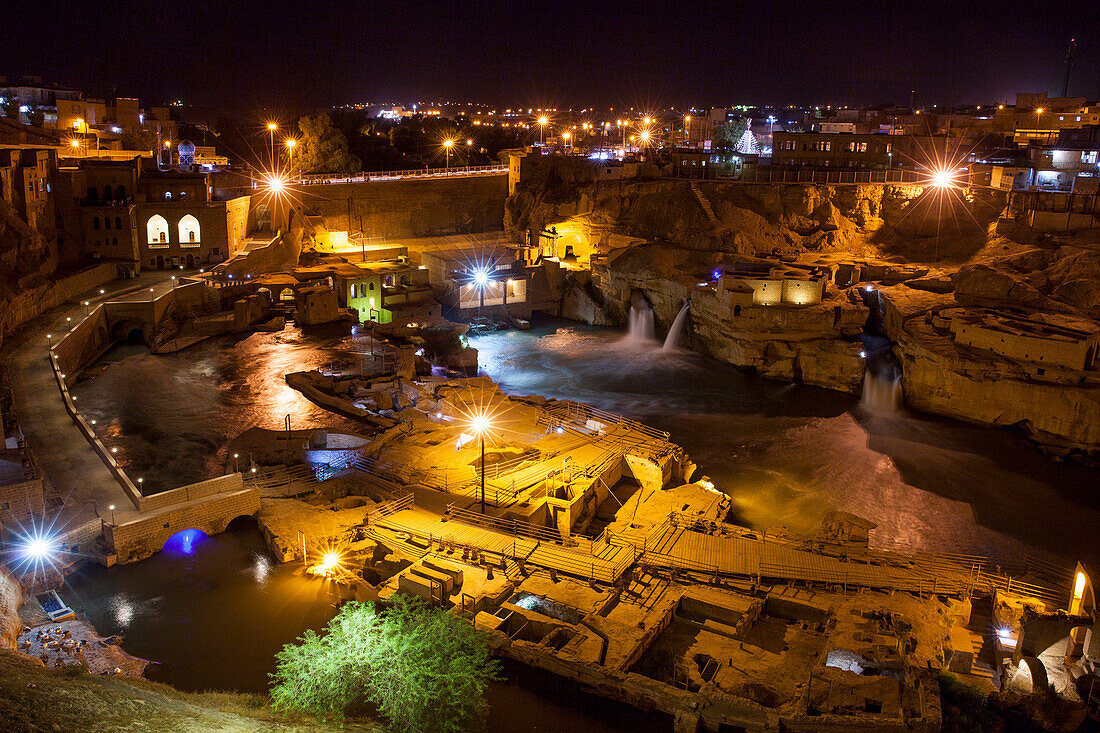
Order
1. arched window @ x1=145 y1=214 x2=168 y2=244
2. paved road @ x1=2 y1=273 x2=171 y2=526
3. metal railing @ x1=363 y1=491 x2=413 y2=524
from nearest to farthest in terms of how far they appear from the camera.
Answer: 1. paved road @ x1=2 y1=273 x2=171 y2=526
2. metal railing @ x1=363 y1=491 x2=413 y2=524
3. arched window @ x1=145 y1=214 x2=168 y2=244

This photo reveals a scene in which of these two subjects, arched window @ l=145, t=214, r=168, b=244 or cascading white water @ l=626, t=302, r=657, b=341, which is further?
cascading white water @ l=626, t=302, r=657, b=341

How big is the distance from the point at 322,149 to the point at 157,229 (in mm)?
18360

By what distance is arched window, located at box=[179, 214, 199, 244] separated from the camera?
134 feet

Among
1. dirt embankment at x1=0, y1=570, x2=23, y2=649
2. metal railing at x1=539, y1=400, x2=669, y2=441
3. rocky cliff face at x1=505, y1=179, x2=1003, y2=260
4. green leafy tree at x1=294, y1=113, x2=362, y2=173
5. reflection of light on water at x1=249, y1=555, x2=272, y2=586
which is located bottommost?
reflection of light on water at x1=249, y1=555, x2=272, y2=586

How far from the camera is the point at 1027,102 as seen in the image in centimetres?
5647

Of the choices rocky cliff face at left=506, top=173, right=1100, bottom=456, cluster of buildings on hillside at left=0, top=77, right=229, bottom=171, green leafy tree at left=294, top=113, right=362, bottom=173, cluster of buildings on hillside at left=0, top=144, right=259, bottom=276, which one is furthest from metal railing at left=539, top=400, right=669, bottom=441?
green leafy tree at left=294, top=113, right=362, bottom=173

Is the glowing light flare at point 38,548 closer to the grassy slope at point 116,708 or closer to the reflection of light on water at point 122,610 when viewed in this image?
the reflection of light on water at point 122,610

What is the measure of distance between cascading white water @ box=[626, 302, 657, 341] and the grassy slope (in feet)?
107

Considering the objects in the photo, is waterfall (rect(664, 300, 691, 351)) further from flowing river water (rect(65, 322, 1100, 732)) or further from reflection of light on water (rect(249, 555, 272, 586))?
reflection of light on water (rect(249, 555, 272, 586))

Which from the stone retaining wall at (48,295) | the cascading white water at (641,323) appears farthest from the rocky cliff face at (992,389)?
the stone retaining wall at (48,295)

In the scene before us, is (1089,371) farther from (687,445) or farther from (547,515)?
(547,515)

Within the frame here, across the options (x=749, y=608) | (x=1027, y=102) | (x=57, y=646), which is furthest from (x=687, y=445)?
(x=1027, y=102)

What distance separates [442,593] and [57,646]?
20.9ft

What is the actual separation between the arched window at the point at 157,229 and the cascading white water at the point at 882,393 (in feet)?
109
